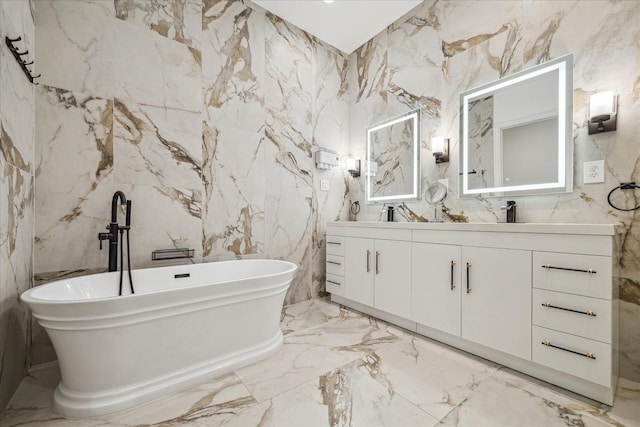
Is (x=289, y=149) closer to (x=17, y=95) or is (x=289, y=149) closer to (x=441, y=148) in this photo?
(x=441, y=148)

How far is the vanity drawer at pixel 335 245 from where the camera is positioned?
2.80m

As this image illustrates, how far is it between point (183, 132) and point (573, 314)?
287 centimetres

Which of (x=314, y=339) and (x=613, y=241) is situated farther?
(x=314, y=339)

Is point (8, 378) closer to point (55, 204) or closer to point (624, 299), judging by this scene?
point (55, 204)

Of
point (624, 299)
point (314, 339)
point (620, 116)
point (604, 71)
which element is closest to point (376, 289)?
point (314, 339)

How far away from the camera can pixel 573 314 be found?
1.40 m

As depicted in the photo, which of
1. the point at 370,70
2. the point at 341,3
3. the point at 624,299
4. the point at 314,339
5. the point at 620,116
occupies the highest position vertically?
the point at 341,3

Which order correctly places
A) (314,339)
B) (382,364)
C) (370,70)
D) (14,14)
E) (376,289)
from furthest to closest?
(370,70) → (376,289) → (314,339) → (382,364) → (14,14)

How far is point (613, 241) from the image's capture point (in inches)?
52.4

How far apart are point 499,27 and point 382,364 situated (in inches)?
105

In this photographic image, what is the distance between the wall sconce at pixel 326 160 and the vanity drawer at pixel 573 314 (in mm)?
2208

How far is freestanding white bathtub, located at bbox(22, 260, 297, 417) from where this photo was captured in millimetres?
1256

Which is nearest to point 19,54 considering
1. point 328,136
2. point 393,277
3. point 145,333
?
point 145,333

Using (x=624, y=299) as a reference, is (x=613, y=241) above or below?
above
